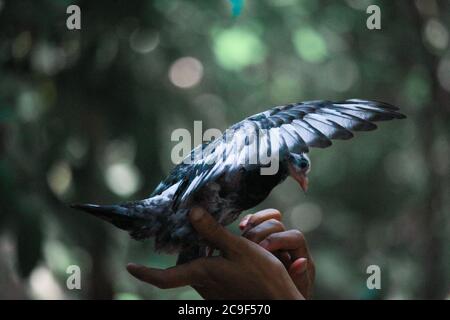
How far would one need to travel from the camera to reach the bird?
42.6 inches

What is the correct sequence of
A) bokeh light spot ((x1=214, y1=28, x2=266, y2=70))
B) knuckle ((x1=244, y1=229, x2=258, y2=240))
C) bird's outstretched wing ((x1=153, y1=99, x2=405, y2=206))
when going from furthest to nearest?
bokeh light spot ((x1=214, y1=28, x2=266, y2=70)) → knuckle ((x1=244, y1=229, x2=258, y2=240)) → bird's outstretched wing ((x1=153, y1=99, x2=405, y2=206))

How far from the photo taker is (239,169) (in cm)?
113

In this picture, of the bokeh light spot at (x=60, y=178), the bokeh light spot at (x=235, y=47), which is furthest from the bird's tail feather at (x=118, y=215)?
the bokeh light spot at (x=235, y=47)

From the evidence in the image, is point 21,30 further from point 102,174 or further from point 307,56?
point 307,56

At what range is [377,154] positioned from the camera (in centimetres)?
282

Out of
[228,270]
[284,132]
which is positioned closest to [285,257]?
[228,270]

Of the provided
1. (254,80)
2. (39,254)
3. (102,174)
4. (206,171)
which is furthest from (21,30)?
(206,171)

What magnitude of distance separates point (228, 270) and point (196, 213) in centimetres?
12

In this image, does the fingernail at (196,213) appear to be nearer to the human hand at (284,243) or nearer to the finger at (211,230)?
the finger at (211,230)

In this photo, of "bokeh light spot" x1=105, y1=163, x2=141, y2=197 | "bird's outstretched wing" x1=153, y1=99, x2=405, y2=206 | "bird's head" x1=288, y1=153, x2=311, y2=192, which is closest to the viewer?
"bird's outstretched wing" x1=153, y1=99, x2=405, y2=206

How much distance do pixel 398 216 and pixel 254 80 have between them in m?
0.91

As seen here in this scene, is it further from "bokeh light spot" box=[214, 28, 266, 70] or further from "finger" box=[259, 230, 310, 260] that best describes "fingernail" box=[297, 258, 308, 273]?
"bokeh light spot" box=[214, 28, 266, 70]

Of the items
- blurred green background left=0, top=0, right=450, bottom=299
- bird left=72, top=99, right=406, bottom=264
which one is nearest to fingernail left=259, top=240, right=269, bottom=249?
bird left=72, top=99, right=406, bottom=264

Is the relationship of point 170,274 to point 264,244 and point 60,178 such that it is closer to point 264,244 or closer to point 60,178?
point 264,244
